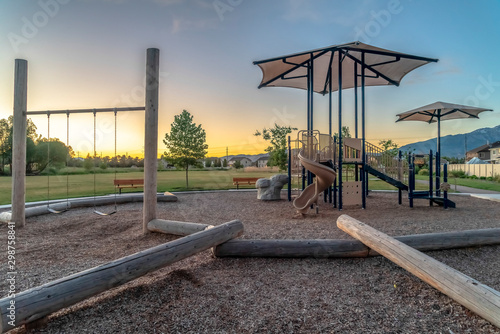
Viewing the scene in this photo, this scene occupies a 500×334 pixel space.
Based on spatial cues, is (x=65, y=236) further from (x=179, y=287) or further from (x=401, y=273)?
(x=401, y=273)

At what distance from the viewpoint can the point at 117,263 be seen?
10.5 feet

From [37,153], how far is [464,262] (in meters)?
15.3

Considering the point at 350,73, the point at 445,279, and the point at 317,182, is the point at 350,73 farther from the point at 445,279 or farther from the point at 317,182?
the point at 445,279

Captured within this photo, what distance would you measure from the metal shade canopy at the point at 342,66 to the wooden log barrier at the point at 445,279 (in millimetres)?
5937

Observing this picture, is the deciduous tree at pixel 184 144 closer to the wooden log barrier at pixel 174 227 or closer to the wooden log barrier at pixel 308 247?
the wooden log barrier at pixel 174 227

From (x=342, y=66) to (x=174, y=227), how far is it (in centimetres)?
952

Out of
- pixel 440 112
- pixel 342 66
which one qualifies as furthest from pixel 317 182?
pixel 440 112

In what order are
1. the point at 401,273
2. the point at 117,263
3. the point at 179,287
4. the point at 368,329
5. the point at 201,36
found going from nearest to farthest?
the point at 368,329
the point at 117,263
the point at 179,287
the point at 401,273
the point at 201,36

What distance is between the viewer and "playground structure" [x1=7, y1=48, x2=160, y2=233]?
5.82m

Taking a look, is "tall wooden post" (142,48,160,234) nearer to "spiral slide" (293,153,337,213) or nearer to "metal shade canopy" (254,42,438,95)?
"spiral slide" (293,153,337,213)

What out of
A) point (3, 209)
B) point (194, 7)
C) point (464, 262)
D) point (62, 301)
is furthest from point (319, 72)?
point (3, 209)

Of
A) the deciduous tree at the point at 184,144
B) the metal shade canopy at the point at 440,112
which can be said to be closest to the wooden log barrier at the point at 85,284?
the metal shade canopy at the point at 440,112

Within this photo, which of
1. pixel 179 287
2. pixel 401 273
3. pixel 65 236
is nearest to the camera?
pixel 179 287

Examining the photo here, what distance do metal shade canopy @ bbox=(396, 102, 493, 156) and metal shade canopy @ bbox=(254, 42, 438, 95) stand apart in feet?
5.15
